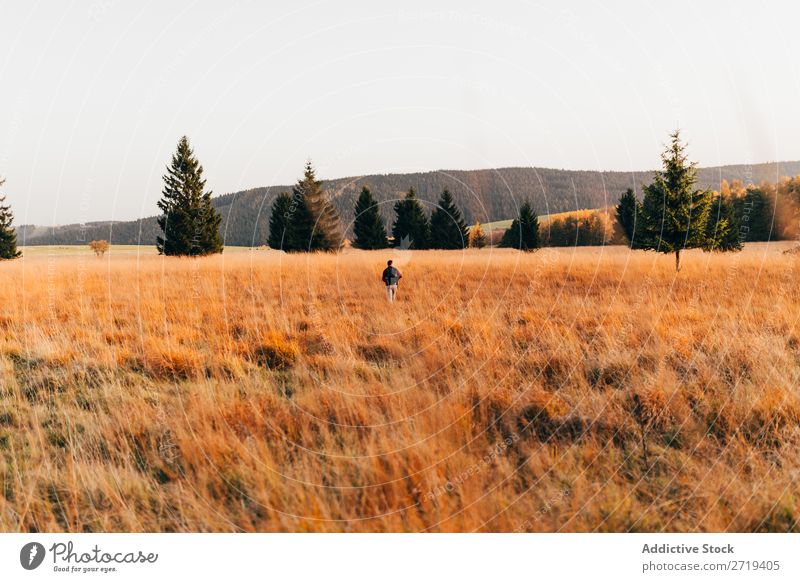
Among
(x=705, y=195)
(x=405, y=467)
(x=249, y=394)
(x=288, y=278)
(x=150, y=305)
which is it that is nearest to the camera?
(x=405, y=467)

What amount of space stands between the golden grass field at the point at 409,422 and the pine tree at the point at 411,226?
157 ft

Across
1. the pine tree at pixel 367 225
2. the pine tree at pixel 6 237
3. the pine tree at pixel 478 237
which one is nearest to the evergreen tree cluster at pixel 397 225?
the pine tree at pixel 367 225

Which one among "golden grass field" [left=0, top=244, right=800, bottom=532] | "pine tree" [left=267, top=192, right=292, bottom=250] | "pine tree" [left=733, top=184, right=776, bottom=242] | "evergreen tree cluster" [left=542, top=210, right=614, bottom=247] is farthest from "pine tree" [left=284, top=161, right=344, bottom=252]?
"evergreen tree cluster" [left=542, top=210, right=614, bottom=247]

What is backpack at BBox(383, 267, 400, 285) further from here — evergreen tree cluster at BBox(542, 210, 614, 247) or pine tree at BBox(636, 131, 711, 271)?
evergreen tree cluster at BBox(542, 210, 614, 247)

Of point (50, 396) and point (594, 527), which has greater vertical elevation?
point (50, 396)

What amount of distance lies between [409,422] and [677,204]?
64.6 feet

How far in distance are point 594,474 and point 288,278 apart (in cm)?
1608

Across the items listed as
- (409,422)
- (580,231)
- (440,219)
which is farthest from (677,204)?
(580,231)

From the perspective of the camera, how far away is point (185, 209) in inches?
1583

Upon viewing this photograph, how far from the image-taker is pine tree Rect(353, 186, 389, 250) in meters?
56.6

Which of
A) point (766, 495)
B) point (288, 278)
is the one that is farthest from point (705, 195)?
point (766, 495)

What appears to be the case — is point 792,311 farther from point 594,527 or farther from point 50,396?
point 50,396

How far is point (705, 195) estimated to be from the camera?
2025 cm

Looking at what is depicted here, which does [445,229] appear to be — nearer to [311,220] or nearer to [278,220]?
[311,220]
